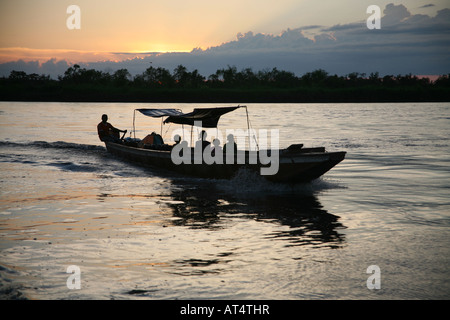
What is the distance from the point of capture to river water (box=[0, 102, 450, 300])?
6480 mm

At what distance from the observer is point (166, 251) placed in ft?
26.1

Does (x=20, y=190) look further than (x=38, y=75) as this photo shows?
No

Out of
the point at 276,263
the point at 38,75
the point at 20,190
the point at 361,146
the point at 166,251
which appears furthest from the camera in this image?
the point at 38,75

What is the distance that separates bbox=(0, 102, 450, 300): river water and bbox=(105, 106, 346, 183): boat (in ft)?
1.31

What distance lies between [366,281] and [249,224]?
361 centimetres

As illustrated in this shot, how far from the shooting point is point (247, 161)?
13.5 meters

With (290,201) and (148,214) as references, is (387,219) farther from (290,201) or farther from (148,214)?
(148,214)

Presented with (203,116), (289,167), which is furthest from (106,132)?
(289,167)

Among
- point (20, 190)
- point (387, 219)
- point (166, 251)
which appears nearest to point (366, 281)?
point (166, 251)

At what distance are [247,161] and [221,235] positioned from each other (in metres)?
4.72

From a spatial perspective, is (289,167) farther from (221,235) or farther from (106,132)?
(106,132)

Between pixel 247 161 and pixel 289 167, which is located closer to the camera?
pixel 289 167

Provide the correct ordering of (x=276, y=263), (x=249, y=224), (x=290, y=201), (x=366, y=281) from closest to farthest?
(x=366, y=281)
(x=276, y=263)
(x=249, y=224)
(x=290, y=201)

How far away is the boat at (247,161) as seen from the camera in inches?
505
